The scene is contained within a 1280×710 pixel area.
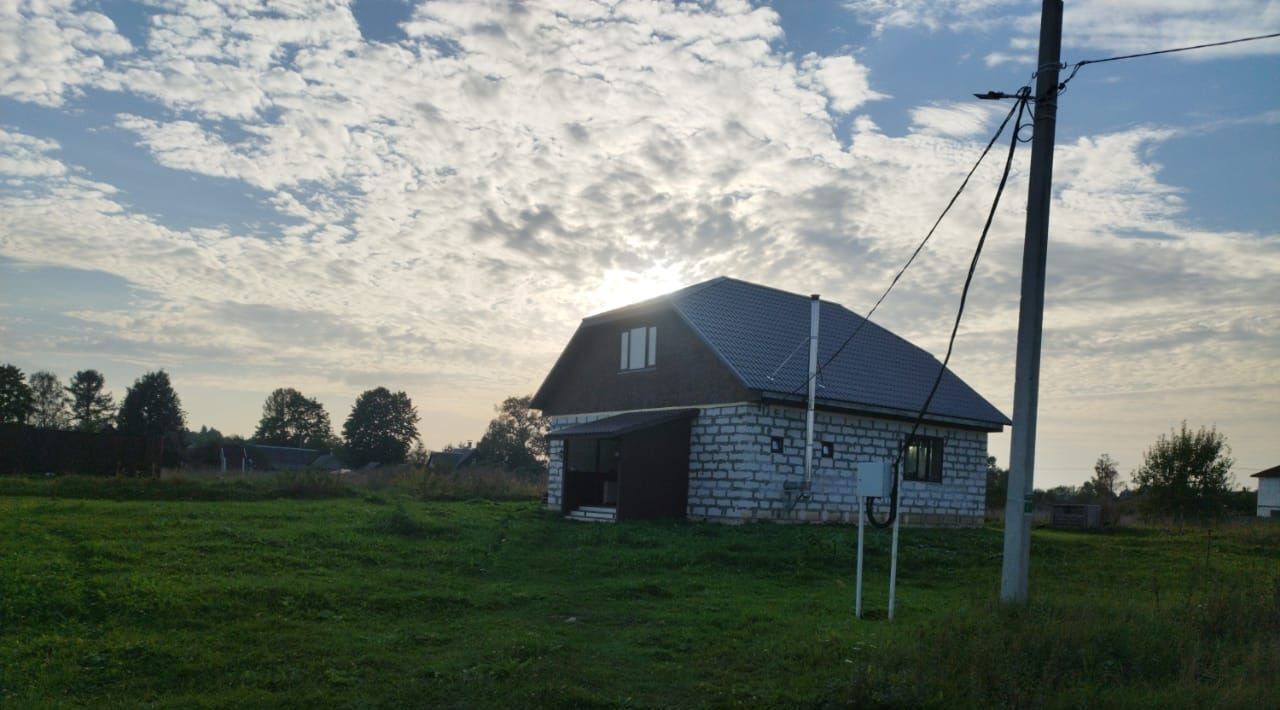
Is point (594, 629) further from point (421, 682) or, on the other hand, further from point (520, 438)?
point (520, 438)

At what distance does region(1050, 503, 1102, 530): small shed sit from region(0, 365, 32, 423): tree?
71.1 meters

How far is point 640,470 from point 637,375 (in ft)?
12.5

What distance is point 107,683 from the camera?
7516 millimetres

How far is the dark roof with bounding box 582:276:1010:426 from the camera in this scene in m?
22.7

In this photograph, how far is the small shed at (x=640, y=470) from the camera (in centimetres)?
2206

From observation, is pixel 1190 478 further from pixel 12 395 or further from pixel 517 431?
pixel 12 395

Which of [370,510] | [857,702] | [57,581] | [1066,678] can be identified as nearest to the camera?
[857,702]

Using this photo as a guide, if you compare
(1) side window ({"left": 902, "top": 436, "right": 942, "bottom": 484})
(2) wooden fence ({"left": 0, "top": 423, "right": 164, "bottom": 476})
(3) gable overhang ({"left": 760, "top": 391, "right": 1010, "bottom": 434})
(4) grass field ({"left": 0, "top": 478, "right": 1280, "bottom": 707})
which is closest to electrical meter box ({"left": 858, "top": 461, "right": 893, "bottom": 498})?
(4) grass field ({"left": 0, "top": 478, "right": 1280, "bottom": 707})

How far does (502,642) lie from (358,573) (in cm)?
446

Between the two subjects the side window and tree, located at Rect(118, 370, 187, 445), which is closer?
the side window

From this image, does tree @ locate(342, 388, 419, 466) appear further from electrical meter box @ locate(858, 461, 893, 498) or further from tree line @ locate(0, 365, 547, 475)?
electrical meter box @ locate(858, 461, 893, 498)

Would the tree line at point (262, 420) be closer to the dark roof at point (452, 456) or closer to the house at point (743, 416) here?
the dark roof at point (452, 456)

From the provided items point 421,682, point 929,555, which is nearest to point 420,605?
point 421,682

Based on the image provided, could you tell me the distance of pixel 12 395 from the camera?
71.4 metres
